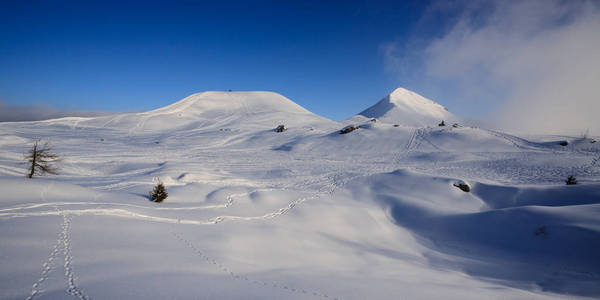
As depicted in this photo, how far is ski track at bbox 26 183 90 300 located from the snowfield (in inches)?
1.3

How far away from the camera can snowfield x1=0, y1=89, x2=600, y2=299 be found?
4.35m

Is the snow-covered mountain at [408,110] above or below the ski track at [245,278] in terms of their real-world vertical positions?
above

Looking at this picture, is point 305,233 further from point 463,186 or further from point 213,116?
point 213,116

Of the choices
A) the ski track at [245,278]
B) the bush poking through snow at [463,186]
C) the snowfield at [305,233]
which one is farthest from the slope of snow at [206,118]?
the ski track at [245,278]

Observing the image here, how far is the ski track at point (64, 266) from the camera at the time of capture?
357 centimetres

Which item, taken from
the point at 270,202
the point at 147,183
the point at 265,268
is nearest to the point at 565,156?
the point at 270,202

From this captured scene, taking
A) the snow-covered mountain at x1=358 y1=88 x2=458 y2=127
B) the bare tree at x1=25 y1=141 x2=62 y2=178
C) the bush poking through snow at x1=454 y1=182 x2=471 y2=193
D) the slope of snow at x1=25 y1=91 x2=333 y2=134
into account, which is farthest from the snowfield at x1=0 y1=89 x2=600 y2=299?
the snow-covered mountain at x1=358 y1=88 x2=458 y2=127

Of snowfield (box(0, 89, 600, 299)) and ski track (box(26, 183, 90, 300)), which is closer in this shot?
ski track (box(26, 183, 90, 300))

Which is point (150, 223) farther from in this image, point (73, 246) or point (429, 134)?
point (429, 134)

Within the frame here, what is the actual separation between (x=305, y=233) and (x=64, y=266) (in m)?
5.96

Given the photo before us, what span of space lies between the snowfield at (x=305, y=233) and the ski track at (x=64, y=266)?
34mm

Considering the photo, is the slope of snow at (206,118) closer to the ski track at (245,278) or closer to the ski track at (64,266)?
the ski track at (64,266)

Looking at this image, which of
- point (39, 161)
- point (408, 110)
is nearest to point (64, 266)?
point (39, 161)

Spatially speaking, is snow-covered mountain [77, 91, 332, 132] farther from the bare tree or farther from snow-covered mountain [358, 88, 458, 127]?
the bare tree
